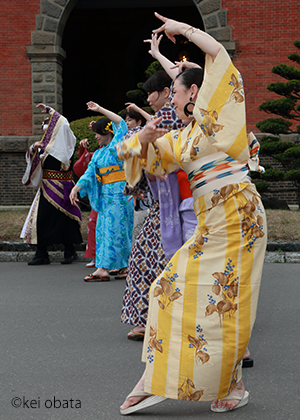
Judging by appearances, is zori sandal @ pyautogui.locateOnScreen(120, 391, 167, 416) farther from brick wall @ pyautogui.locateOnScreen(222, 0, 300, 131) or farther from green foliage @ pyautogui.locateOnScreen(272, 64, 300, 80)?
brick wall @ pyautogui.locateOnScreen(222, 0, 300, 131)

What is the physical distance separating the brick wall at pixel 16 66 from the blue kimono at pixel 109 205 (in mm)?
8692

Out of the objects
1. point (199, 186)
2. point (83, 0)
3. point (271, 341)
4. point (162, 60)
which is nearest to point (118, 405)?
point (199, 186)

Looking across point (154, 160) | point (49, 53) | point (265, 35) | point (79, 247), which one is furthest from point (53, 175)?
point (265, 35)

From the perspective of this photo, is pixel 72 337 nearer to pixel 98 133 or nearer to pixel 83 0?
pixel 98 133

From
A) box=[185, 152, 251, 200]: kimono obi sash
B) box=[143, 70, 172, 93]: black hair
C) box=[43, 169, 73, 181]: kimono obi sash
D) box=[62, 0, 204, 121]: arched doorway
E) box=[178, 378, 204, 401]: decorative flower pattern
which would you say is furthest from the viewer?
box=[62, 0, 204, 121]: arched doorway

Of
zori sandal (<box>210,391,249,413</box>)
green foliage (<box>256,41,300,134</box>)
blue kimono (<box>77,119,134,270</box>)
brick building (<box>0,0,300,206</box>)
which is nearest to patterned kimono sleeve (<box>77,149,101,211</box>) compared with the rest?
blue kimono (<box>77,119,134,270</box>)

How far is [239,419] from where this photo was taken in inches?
109

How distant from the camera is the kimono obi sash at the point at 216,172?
2676 mm

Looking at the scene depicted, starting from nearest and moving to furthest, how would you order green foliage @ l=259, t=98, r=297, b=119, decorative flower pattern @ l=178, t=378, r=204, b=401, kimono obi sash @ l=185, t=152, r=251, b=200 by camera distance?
decorative flower pattern @ l=178, t=378, r=204, b=401, kimono obi sash @ l=185, t=152, r=251, b=200, green foliage @ l=259, t=98, r=297, b=119

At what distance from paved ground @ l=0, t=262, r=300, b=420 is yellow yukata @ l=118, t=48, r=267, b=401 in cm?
36

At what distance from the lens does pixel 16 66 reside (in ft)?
47.6

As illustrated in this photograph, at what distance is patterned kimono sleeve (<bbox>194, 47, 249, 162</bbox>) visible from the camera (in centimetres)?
258

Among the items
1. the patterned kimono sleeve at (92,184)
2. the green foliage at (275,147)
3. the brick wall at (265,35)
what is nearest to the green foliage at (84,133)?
the green foliage at (275,147)

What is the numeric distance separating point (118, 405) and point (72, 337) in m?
1.47
